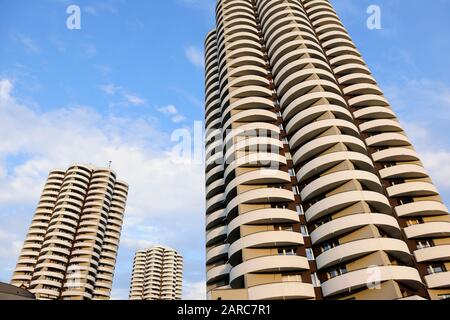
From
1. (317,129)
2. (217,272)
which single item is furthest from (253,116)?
(217,272)

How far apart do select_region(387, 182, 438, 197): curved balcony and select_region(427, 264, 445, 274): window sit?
8.35 m

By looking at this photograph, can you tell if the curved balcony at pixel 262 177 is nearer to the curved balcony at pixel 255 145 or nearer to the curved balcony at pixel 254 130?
the curved balcony at pixel 255 145

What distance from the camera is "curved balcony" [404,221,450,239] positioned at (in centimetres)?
3375

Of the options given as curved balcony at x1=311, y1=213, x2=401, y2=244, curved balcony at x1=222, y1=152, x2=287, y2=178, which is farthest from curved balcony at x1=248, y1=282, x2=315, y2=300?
curved balcony at x1=222, y1=152, x2=287, y2=178

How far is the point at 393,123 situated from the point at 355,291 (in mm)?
25342

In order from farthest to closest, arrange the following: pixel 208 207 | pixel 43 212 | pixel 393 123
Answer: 1. pixel 43 212
2. pixel 208 207
3. pixel 393 123

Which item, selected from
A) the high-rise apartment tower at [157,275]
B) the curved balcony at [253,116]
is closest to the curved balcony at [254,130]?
the curved balcony at [253,116]

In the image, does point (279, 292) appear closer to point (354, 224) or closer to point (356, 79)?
point (354, 224)

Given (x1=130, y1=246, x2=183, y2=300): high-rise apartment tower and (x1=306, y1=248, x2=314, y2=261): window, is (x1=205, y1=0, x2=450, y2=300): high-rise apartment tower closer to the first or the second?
(x1=306, y1=248, x2=314, y2=261): window

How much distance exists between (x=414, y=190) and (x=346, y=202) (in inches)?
403

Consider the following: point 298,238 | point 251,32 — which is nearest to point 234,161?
point 298,238

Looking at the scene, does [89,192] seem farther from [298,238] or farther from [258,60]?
[298,238]

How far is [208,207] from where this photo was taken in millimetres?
47500

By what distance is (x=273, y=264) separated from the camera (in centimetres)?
3136
